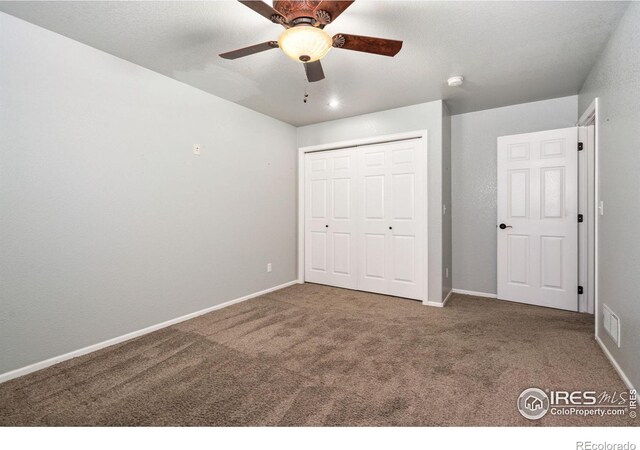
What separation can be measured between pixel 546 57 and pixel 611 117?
0.77 meters

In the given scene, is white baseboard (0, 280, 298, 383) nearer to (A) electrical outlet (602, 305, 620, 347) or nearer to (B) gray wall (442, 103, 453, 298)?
(B) gray wall (442, 103, 453, 298)

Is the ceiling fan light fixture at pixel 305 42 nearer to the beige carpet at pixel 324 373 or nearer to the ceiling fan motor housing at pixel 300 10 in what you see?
the ceiling fan motor housing at pixel 300 10

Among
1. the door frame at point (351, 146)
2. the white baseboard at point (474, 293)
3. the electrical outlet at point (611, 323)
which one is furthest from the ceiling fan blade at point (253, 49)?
the white baseboard at point (474, 293)

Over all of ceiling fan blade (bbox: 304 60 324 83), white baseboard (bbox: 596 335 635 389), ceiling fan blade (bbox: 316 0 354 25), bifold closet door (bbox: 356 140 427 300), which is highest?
ceiling fan blade (bbox: 316 0 354 25)

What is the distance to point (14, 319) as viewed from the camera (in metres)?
2.08

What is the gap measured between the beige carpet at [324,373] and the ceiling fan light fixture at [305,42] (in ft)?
6.74

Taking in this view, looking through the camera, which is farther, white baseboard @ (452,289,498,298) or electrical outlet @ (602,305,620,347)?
white baseboard @ (452,289,498,298)

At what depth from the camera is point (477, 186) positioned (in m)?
4.03

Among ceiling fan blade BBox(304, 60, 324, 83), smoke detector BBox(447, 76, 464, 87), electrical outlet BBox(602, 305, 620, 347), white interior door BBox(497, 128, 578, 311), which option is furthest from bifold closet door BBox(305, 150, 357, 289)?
electrical outlet BBox(602, 305, 620, 347)

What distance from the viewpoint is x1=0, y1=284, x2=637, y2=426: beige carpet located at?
1661 millimetres

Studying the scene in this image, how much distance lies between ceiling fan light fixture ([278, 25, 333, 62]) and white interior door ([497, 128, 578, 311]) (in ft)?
9.91

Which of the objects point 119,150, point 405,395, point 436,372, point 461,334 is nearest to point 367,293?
point 461,334

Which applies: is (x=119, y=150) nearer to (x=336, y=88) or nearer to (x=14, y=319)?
(x=14, y=319)

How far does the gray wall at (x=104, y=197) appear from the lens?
210 cm
